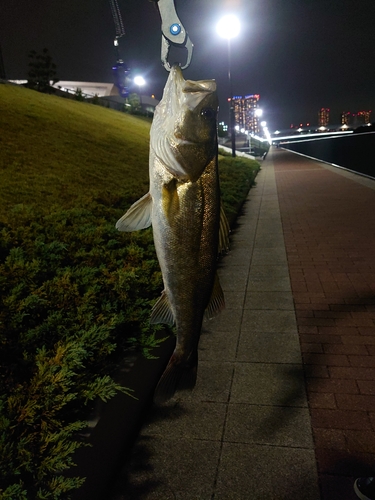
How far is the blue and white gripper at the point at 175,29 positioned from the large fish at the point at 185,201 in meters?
0.42

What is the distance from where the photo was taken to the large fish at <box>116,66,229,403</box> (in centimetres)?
143

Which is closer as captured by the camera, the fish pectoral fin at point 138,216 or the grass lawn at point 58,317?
the fish pectoral fin at point 138,216

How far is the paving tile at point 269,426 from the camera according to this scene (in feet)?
8.86

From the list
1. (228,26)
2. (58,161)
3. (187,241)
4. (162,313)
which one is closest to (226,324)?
(162,313)

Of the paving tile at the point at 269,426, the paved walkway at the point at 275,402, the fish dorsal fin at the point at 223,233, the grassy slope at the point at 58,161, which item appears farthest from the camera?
the grassy slope at the point at 58,161

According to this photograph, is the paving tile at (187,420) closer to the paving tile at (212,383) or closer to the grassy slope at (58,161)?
the paving tile at (212,383)

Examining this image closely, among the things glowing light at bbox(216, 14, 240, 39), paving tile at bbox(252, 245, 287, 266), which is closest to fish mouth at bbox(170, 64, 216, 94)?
paving tile at bbox(252, 245, 287, 266)

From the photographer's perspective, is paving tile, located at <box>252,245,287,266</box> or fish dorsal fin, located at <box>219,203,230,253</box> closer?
fish dorsal fin, located at <box>219,203,230,253</box>

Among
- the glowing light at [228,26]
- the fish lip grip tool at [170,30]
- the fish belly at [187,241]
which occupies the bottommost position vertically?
the fish belly at [187,241]

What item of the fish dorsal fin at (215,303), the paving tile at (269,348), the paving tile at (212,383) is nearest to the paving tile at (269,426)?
the paving tile at (212,383)

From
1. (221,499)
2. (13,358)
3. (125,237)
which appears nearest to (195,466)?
(221,499)

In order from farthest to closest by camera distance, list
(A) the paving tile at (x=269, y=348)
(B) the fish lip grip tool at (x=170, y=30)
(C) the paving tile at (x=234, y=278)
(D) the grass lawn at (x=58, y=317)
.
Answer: (C) the paving tile at (x=234, y=278) → (A) the paving tile at (x=269, y=348) → (D) the grass lawn at (x=58, y=317) → (B) the fish lip grip tool at (x=170, y=30)

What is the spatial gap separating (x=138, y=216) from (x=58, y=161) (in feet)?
29.3

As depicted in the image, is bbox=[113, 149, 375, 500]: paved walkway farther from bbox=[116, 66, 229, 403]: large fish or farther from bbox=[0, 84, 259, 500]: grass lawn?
bbox=[116, 66, 229, 403]: large fish
